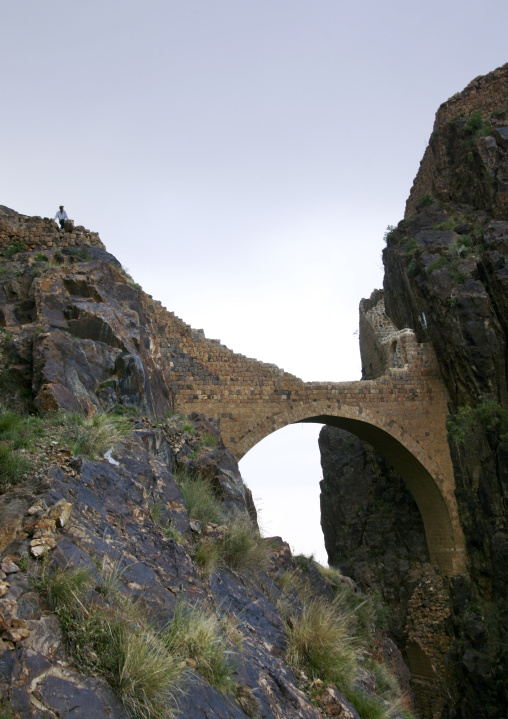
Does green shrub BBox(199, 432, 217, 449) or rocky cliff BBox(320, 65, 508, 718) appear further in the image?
rocky cliff BBox(320, 65, 508, 718)

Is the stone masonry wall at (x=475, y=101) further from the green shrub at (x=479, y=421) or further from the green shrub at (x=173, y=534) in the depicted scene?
the green shrub at (x=173, y=534)

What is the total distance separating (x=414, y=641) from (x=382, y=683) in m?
10.3

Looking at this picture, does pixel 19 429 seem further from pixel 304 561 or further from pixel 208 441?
pixel 304 561

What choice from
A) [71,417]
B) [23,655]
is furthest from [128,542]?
[71,417]

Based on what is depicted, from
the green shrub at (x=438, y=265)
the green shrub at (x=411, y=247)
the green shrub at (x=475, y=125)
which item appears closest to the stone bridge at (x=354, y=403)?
the green shrub at (x=438, y=265)

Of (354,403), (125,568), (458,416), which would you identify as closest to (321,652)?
(125,568)

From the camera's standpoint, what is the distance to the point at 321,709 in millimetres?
6125

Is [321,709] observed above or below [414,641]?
above

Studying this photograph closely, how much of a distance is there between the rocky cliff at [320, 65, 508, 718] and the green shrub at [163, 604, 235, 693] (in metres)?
13.4

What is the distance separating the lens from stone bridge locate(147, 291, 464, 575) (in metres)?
17.3

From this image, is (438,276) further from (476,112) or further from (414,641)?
(414,641)

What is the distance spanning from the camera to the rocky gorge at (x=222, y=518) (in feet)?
14.6

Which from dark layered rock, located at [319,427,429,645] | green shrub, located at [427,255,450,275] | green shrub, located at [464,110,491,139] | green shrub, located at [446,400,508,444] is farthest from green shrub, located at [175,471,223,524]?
green shrub, located at [464,110,491,139]

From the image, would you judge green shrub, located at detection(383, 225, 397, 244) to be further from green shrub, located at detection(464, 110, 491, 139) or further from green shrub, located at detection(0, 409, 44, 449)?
green shrub, located at detection(0, 409, 44, 449)
